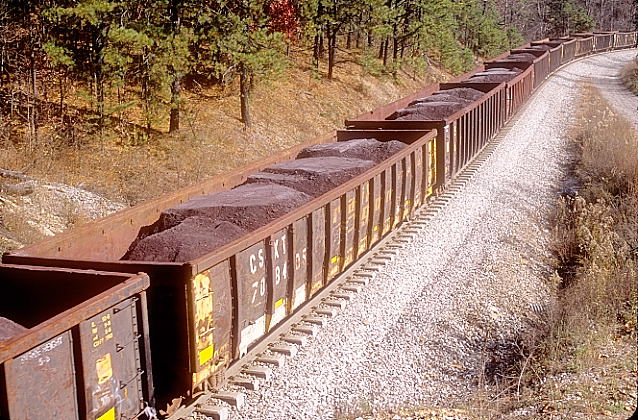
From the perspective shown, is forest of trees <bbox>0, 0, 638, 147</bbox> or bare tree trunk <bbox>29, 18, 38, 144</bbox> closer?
forest of trees <bbox>0, 0, 638, 147</bbox>

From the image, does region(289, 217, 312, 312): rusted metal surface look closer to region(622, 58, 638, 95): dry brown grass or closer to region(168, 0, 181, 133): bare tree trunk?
region(168, 0, 181, 133): bare tree trunk

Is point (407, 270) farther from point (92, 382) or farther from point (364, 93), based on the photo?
point (364, 93)

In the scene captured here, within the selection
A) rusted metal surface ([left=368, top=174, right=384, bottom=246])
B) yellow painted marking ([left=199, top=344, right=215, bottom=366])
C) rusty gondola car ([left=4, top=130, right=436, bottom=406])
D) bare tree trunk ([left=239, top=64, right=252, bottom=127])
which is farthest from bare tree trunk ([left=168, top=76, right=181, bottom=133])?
yellow painted marking ([left=199, top=344, right=215, bottom=366])

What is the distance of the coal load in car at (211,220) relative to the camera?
7.20 metres

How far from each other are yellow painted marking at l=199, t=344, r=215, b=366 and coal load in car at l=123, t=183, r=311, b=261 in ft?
3.57

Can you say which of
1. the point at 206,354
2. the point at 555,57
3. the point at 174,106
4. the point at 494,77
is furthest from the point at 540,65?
the point at 206,354

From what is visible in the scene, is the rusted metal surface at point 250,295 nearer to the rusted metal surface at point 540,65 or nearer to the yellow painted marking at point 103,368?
the yellow painted marking at point 103,368

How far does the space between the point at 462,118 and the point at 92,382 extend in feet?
42.6

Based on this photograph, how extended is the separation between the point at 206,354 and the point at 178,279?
89cm

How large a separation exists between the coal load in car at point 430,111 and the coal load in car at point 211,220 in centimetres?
798

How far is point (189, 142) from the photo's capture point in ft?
63.2

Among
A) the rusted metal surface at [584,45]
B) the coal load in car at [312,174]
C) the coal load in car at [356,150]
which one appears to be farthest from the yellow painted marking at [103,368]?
the rusted metal surface at [584,45]

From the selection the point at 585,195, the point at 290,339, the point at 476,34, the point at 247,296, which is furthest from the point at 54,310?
the point at 476,34

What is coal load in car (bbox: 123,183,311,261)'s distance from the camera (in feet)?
23.6
